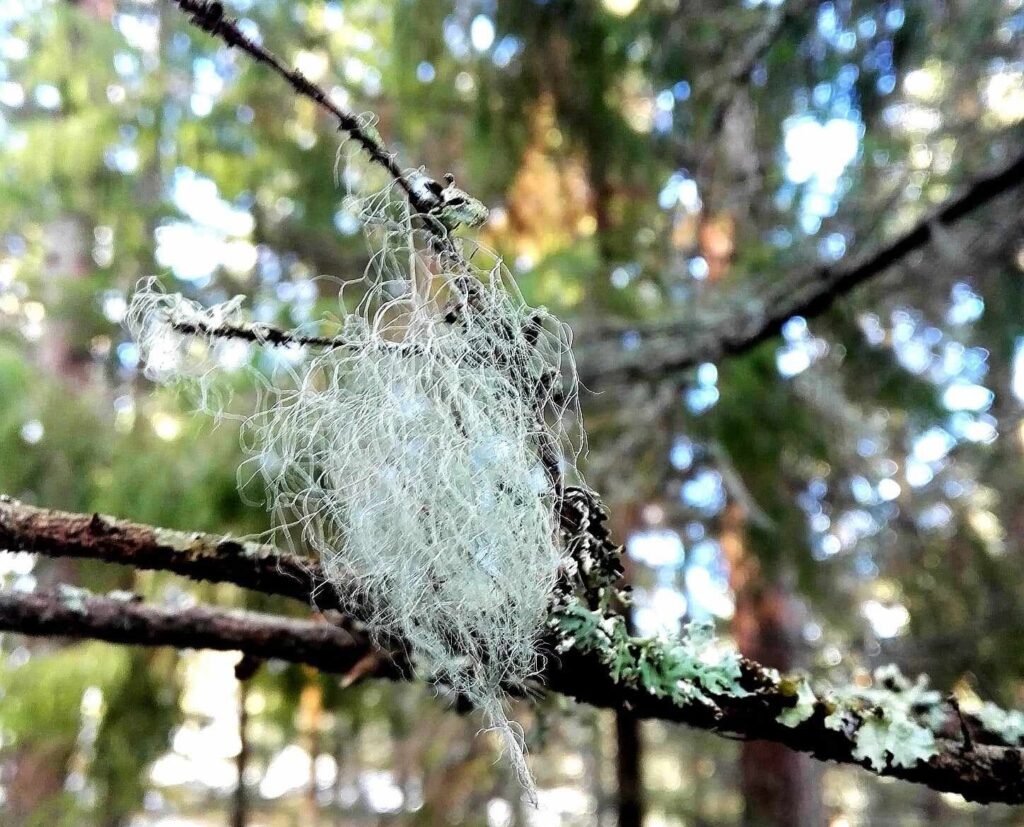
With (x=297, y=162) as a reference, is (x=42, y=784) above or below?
below

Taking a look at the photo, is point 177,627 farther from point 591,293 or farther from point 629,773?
point 591,293

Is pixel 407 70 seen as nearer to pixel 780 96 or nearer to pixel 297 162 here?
pixel 297 162

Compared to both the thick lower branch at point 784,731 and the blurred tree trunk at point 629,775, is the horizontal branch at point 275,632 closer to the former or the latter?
the thick lower branch at point 784,731

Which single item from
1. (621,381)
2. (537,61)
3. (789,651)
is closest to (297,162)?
(537,61)

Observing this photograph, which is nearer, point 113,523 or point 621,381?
point 113,523

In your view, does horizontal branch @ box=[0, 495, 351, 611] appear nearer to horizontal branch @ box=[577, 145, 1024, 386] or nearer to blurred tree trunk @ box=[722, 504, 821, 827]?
horizontal branch @ box=[577, 145, 1024, 386]

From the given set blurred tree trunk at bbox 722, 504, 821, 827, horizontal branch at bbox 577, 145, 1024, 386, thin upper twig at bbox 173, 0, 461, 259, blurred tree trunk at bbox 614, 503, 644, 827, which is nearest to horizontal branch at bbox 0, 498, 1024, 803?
thin upper twig at bbox 173, 0, 461, 259

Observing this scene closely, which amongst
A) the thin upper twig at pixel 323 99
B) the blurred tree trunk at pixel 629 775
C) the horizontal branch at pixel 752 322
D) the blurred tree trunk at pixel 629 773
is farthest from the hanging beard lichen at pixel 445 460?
the blurred tree trunk at pixel 629 775
